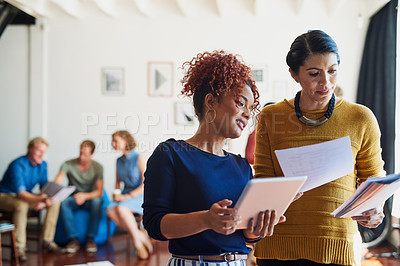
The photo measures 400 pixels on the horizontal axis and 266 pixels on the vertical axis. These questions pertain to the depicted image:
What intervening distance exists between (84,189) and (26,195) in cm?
70

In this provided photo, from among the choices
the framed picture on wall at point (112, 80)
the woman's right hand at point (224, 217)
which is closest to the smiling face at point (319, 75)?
the woman's right hand at point (224, 217)

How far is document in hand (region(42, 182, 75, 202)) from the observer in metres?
5.00

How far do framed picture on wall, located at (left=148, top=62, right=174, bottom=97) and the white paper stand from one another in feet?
17.0

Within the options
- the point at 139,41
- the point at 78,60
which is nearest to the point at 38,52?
the point at 78,60

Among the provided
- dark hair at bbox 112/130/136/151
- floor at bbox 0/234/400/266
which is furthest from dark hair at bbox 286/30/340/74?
dark hair at bbox 112/130/136/151

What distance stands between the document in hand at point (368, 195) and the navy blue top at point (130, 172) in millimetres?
3833

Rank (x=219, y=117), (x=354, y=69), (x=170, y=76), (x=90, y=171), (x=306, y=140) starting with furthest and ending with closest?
(x=170, y=76), (x=354, y=69), (x=90, y=171), (x=306, y=140), (x=219, y=117)

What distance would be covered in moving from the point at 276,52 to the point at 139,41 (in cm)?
209

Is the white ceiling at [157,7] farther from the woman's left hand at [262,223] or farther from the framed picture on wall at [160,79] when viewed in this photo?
the woman's left hand at [262,223]

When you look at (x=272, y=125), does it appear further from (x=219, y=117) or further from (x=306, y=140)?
(x=219, y=117)

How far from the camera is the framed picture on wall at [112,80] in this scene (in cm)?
658

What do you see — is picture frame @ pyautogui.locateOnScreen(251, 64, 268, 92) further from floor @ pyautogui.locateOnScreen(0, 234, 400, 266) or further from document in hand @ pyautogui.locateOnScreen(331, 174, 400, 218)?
document in hand @ pyautogui.locateOnScreen(331, 174, 400, 218)

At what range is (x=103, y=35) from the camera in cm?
663

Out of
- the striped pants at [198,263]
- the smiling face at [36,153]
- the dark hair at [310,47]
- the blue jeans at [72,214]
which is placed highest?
the dark hair at [310,47]
